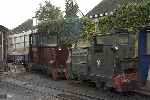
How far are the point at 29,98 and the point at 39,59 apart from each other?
31.5 feet

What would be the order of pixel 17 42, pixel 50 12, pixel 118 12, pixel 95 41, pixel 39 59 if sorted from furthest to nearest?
pixel 50 12 < pixel 17 42 < pixel 39 59 < pixel 118 12 < pixel 95 41

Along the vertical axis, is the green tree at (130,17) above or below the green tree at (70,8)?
below

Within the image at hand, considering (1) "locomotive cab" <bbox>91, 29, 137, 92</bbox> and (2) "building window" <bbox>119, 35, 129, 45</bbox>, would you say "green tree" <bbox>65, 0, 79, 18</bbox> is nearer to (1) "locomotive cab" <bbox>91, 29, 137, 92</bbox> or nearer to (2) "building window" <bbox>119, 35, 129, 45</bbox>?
(1) "locomotive cab" <bbox>91, 29, 137, 92</bbox>

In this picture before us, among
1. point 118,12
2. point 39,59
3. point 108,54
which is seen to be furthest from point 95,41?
point 39,59

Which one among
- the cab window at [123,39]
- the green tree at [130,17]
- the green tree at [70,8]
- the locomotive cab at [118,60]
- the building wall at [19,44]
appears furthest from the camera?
the green tree at [70,8]

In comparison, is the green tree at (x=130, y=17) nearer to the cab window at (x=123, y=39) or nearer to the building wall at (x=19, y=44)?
the cab window at (x=123, y=39)

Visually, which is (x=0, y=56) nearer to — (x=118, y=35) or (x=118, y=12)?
(x=118, y=12)

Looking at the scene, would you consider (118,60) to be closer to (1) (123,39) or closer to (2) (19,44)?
(1) (123,39)

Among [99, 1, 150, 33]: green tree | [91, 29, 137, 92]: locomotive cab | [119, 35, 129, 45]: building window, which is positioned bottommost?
[91, 29, 137, 92]: locomotive cab

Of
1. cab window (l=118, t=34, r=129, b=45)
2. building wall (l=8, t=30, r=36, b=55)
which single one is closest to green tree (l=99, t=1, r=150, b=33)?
cab window (l=118, t=34, r=129, b=45)

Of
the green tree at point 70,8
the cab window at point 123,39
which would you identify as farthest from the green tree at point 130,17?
the green tree at point 70,8

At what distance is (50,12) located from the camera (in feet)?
123

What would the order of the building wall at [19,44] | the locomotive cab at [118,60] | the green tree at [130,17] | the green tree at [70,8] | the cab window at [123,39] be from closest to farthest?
the locomotive cab at [118,60]
the cab window at [123,39]
the green tree at [130,17]
the building wall at [19,44]
the green tree at [70,8]

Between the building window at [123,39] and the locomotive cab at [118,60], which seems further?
the building window at [123,39]
